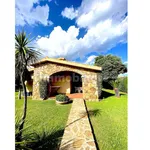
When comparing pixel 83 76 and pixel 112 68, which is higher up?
pixel 112 68

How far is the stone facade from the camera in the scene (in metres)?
14.6

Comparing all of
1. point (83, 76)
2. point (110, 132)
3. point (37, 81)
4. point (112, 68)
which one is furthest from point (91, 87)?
point (112, 68)

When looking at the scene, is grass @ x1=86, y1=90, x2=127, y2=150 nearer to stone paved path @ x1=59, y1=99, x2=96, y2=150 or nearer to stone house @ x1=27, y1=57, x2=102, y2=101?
stone paved path @ x1=59, y1=99, x2=96, y2=150

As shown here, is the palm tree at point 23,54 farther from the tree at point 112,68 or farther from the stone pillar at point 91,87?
the tree at point 112,68

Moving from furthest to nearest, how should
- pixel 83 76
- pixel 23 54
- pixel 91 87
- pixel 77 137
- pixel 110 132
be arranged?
pixel 83 76
pixel 91 87
pixel 110 132
pixel 77 137
pixel 23 54

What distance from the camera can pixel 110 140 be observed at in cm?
566

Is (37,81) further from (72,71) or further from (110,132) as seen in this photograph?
(110,132)

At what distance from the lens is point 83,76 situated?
14875 millimetres

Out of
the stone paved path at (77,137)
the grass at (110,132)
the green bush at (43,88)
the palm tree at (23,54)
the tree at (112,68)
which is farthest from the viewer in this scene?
the tree at (112,68)

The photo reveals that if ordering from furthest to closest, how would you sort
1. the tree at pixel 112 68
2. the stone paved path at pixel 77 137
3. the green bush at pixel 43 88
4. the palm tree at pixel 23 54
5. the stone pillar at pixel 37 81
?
the tree at pixel 112 68 → the stone pillar at pixel 37 81 → the green bush at pixel 43 88 → the stone paved path at pixel 77 137 → the palm tree at pixel 23 54

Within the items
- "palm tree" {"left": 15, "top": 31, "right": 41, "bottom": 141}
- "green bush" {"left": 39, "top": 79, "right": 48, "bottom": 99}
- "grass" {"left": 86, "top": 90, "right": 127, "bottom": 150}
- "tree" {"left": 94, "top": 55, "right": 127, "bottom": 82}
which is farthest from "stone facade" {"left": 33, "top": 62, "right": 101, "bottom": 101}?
"tree" {"left": 94, "top": 55, "right": 127, "bottom": 82}

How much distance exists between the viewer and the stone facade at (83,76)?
14.6 metres

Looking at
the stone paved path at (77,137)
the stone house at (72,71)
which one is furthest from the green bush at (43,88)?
the stone paved path at (77,137)
